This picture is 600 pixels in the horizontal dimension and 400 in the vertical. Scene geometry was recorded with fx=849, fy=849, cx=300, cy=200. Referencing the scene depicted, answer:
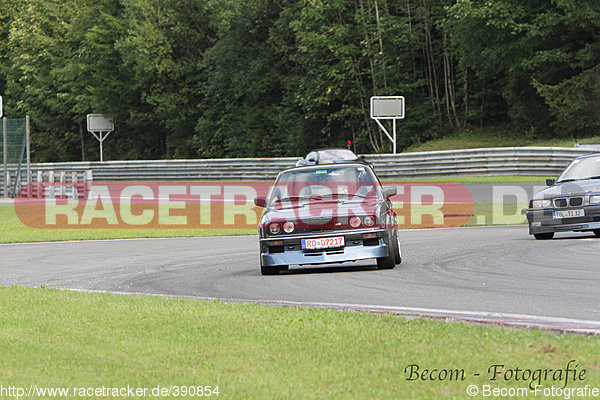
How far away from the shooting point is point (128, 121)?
194 ft


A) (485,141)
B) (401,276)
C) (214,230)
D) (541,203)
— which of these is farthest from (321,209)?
(485,141)

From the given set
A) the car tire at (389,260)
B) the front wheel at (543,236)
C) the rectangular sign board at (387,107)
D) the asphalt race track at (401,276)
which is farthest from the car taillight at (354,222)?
the rectangular sign board at (387,107)

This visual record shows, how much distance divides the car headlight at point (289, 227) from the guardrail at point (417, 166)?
1880cm

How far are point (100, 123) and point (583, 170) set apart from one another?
49591mm

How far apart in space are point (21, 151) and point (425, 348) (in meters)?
33.2

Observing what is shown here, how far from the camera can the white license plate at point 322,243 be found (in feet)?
35.1

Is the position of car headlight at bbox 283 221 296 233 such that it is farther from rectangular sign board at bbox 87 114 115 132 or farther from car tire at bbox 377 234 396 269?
rectangular sign board at bbox 87 114 115 132

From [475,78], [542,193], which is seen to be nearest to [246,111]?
[475,78]

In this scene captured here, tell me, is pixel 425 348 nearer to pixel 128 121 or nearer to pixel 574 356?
pixel 574 356

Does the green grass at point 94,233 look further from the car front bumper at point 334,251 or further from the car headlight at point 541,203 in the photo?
the car front bumper at point 334,251

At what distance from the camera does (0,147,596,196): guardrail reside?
29.2 metres

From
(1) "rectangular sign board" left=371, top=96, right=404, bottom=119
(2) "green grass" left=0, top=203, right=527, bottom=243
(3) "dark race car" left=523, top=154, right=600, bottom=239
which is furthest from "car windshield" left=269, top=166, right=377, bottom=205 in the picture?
(1) "rectangular sign board" left=371, top=96, right=404, bottom=119

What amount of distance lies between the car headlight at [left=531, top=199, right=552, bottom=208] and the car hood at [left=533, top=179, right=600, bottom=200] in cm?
7

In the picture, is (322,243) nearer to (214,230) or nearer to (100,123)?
(214,230)
